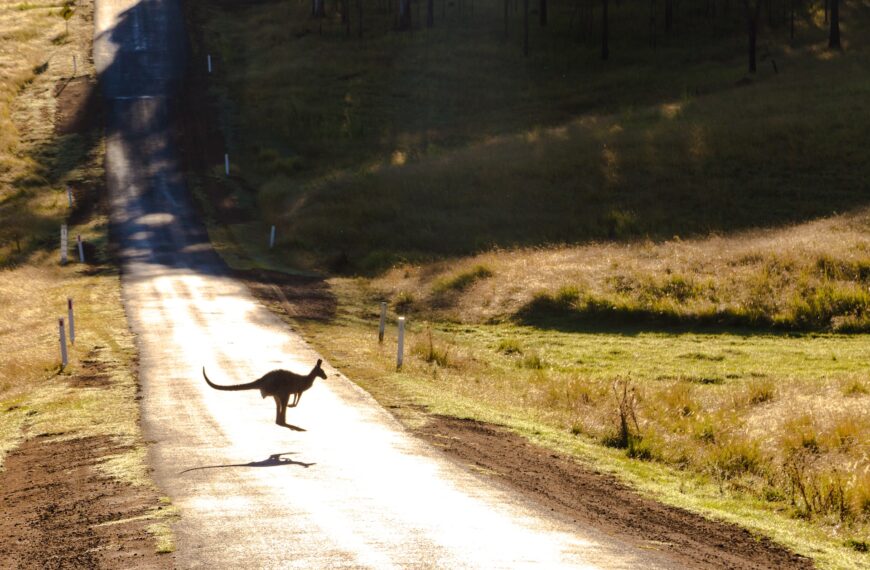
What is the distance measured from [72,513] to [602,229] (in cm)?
2951

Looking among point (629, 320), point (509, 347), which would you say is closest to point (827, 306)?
point (629, 320)

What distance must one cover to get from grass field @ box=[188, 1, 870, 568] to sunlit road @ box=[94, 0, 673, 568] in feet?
7.22

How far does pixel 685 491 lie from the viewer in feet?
44.3

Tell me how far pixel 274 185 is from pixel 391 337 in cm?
2369

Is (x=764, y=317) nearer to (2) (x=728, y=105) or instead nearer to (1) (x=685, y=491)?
(1) (x=685, y=491)

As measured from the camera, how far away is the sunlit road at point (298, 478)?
9836mm

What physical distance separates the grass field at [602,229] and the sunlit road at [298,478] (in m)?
2.20

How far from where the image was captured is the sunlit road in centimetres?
984

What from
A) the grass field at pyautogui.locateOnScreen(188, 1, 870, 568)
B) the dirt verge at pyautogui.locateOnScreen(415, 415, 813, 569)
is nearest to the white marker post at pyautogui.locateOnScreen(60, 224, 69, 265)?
the grass field at pyautogui.locateOnScreen(188, 1, 870, 568)

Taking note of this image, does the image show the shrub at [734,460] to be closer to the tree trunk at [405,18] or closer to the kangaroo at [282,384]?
the kangaroo at [282,384]

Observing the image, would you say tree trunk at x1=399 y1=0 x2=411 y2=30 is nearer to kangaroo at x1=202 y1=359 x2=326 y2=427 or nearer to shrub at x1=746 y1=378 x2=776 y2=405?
shrub at x1=746 y1=378 x2=776 y2=405

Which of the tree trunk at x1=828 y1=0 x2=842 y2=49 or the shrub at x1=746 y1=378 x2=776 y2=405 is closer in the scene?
the shrub at x1=746 y1=378 x2=776 y2=405

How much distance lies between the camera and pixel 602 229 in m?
38.4

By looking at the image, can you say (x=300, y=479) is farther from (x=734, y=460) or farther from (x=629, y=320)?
(x=629, y=320)
